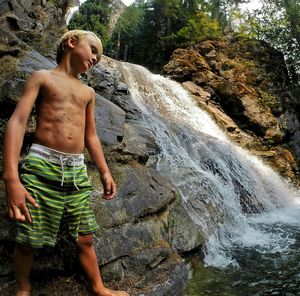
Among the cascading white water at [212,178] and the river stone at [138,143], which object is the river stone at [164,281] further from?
the river stone at [138,143]

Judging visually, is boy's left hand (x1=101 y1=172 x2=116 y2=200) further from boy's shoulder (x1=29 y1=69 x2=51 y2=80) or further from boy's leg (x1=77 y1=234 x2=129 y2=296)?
boy's shoulder (x1=29 y1=69 x2=51 y2=80)

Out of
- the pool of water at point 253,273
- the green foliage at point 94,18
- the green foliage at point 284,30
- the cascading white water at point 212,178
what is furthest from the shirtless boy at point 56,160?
the green foliage at point 94,18

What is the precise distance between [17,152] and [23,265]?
923 mm

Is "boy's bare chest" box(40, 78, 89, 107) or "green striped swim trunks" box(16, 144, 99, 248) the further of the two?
"boy's bare chest" box(40, 78, 89, 107)

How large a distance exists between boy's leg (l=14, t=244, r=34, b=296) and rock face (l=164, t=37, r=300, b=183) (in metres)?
11.9

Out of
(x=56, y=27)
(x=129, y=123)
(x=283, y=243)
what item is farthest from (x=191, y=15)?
(x=283, y=243)

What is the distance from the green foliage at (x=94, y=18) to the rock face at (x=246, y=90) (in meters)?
16.1

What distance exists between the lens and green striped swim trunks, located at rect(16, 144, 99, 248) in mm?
2646

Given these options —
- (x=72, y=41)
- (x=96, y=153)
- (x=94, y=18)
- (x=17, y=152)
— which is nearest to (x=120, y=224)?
(x=96, y=153)

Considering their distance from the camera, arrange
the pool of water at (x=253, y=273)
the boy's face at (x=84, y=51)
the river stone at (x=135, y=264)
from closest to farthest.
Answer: the boy's face at (x=84, y=51) < the river stone at (x=135, y=264) < the pool of water at (x=253, y=273)

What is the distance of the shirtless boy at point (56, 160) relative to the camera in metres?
2.62

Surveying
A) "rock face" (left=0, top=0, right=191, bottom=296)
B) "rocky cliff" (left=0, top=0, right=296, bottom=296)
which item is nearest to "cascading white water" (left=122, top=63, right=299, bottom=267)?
"rocky cliff" (left=0, top=0, right=296, bottom=296)

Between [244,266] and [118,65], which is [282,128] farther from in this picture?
[244,266]

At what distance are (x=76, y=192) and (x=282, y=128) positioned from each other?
1506 cm
